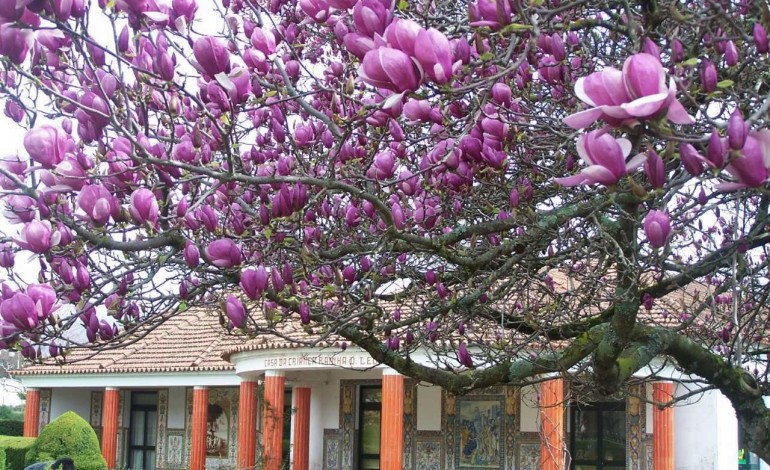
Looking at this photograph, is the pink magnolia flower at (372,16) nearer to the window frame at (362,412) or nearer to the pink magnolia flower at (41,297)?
the pink magnolia flower at (41,297)

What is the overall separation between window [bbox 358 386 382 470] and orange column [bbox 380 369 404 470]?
362 centimetres

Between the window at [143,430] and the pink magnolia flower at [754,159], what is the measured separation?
Answer: 2398 centimetres

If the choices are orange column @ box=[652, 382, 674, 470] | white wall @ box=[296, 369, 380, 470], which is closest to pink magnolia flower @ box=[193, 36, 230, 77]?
orange column @ box=[652, 382, 674, 470]

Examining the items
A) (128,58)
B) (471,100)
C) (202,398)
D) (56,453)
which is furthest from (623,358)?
(202,398)

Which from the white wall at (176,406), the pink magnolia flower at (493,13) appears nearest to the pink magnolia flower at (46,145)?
the pink magnolia flower at (493,13)

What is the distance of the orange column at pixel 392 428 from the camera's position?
53.4 feet

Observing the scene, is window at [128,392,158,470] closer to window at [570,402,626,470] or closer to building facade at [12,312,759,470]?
building facade at [12,312,759,470]

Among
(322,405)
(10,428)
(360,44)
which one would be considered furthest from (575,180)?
(10,428)

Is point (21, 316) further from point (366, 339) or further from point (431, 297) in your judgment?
point (431, 297)

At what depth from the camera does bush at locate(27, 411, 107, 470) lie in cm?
1809

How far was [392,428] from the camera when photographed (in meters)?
16.4

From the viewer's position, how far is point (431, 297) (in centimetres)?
595

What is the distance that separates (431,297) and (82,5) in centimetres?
347

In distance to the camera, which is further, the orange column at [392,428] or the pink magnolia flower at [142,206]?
the orange column at [392,428]
